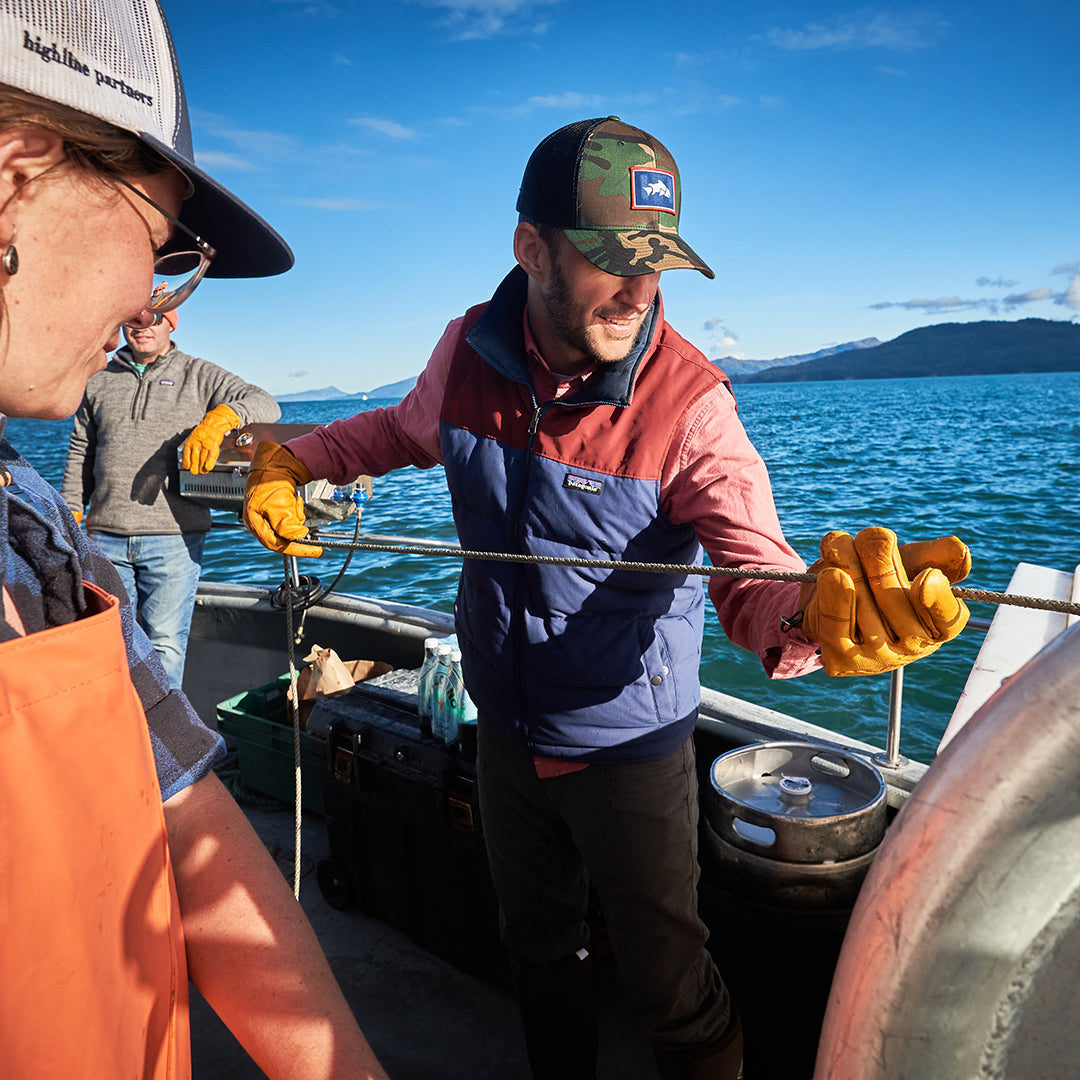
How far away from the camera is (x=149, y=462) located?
14.1 ft

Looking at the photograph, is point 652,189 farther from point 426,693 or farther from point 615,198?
point 426,693

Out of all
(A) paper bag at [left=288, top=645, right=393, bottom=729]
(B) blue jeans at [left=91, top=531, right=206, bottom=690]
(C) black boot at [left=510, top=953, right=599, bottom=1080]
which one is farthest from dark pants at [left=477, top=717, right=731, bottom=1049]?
(B) blue jeans at [left=91, top=531, right=206, bottom=690]

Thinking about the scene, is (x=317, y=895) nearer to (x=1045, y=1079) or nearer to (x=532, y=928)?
(x=532, y=928)

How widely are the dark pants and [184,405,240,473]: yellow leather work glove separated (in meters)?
2.65

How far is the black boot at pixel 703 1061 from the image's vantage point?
2088 mm

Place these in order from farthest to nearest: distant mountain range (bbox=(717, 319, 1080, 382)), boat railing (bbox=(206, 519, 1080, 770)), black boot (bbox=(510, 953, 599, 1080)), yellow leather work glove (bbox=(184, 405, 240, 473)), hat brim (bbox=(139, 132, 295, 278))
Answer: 1. distant mountain range (bbox=(717, 319, 1080, 382))
2. yellow leather work glove (bbox=(184, 405, 240, 473))
3. black boot (bbox=(510, 953, 599, 1080))
4. boat railing (bbox=(206, 519, 1080, 770))
5. hat brim (bbox=(139, 132, 295, 278))

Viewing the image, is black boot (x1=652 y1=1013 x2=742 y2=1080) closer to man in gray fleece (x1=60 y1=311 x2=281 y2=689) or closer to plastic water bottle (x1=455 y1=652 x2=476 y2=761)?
plastic water bottle (x1=455 y1=652 x2=476 y2=761)

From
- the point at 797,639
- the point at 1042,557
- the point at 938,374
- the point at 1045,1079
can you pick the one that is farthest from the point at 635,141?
the point at 938,374

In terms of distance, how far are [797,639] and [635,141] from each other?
51.7 inches

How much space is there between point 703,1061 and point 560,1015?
0.42 metres

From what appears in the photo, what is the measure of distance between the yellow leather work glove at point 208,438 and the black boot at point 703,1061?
334cm

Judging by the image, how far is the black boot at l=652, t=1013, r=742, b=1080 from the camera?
2088 mm

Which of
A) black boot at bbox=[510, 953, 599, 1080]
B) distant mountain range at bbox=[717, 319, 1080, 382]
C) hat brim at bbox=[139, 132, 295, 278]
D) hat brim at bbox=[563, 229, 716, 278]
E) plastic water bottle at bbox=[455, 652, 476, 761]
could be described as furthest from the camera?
distant mountain range at bbox=[717, 319, 1080, 382]

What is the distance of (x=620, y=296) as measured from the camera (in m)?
1.97
